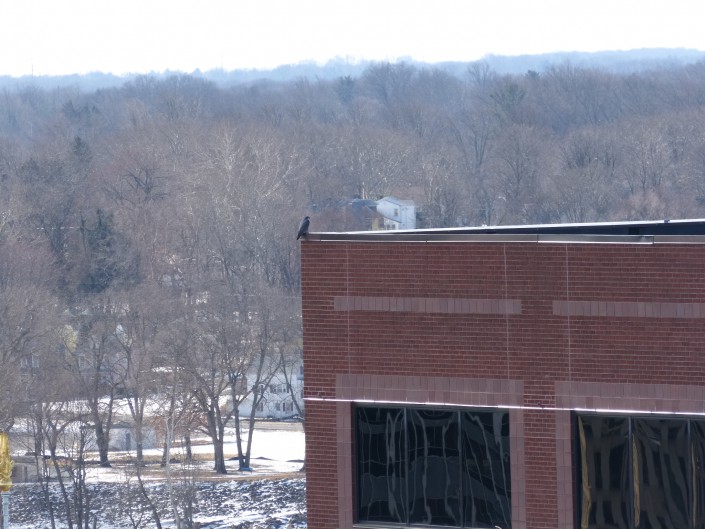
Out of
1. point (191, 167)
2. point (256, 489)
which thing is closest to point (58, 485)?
→ point (256, 489)

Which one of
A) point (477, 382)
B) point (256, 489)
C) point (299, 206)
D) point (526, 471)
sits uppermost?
point (299, 206)

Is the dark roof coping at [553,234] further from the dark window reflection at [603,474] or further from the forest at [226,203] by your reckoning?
the forest at [226,203]

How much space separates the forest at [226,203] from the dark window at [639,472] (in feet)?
125

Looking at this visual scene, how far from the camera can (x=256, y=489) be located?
4903 cm

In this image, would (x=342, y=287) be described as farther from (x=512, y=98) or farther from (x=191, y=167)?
(x=512, y=98)

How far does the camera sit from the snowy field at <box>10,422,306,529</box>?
146ft

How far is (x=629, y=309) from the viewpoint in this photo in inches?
446

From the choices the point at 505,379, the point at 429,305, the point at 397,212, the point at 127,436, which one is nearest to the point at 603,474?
the point at 505,379

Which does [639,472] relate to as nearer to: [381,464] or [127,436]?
[381,464]

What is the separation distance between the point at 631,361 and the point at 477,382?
4.77ft

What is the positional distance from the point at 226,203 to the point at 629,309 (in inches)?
2973

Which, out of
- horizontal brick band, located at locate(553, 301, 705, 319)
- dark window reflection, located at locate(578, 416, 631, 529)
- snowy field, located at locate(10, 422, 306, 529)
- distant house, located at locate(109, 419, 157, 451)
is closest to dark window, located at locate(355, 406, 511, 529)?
dark window reflection, located at locate(578, 416, 631, 529)

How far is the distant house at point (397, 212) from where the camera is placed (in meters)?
101

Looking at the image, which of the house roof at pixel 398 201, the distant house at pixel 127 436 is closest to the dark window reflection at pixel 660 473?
the distant house at pixel 127 436
